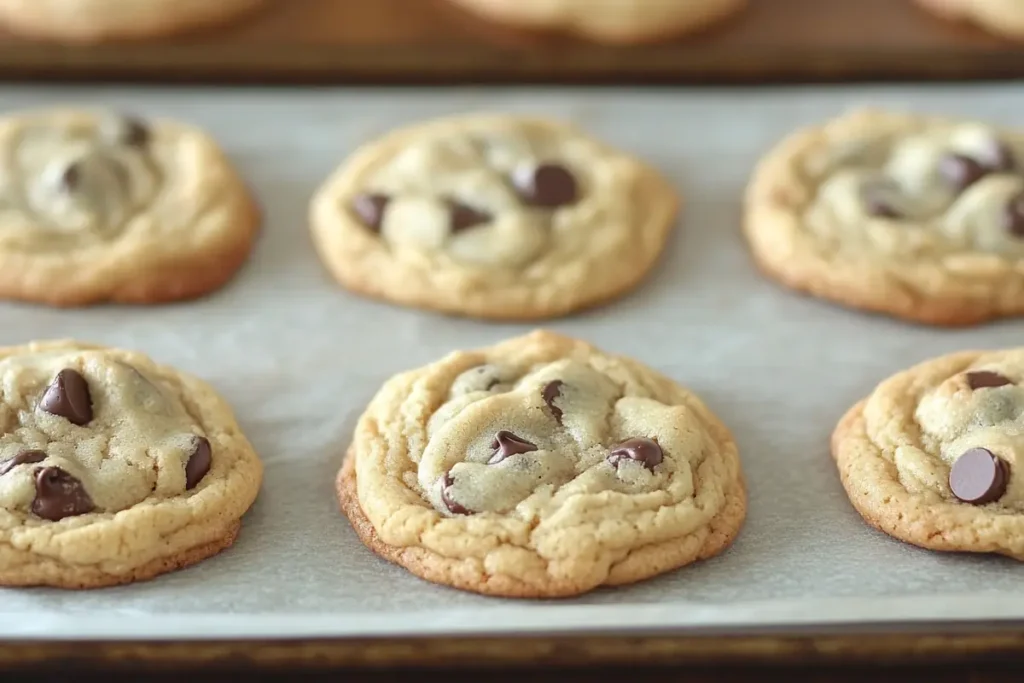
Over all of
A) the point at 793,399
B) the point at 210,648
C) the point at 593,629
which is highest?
the point at 793,399

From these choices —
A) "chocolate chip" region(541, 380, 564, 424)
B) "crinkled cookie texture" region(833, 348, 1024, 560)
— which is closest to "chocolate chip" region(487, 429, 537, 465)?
"chocolate chip" region(541, 380, 564, 424)

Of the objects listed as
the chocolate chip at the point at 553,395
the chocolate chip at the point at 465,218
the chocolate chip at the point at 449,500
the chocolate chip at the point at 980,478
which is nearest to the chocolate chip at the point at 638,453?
the chocolate chip at the point at 553,395

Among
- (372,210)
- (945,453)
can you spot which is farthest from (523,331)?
(945,453)

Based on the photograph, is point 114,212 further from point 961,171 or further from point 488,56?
point 961,171

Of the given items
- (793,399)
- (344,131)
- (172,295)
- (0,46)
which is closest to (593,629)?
(793,399)

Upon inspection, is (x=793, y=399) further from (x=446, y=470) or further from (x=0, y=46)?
(x=0, y=46)

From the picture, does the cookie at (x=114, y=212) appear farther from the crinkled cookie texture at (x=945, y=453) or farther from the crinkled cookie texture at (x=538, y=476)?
the crinkled cookie texture at (x=945, y=453)
